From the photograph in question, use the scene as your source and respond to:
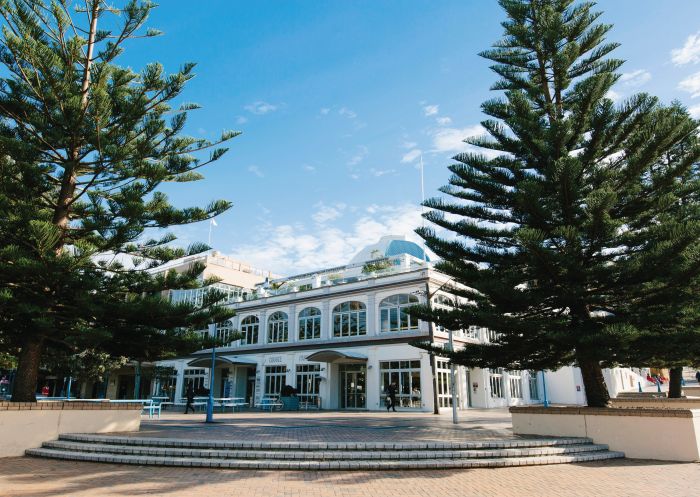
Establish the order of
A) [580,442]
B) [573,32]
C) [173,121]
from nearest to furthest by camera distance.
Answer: [580,442] < [173,121] < [573,32]

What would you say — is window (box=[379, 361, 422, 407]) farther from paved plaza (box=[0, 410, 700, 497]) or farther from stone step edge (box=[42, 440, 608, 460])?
paved plaza (box=[0, 410, 700, 497])

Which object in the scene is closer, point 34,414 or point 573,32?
point 34,414

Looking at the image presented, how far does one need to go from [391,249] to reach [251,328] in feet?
45.0

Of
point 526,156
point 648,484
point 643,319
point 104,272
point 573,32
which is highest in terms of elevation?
point 573,32

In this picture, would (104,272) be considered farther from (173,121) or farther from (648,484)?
(648,484)

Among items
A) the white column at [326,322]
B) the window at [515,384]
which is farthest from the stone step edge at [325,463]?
the window at [515,384]

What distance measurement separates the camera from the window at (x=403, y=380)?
21438 mm

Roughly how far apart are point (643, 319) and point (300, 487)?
7.53 meters

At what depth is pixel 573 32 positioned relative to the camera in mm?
11023

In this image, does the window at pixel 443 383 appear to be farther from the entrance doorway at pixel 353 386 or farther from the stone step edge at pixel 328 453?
the stone step edge at pixel 328 453

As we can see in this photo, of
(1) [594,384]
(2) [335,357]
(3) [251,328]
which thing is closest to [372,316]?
(2) [335,357]

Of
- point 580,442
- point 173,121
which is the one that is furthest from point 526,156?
point 173,121

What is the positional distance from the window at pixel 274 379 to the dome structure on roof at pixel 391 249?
11.9 meters

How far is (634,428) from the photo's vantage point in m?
8.66
